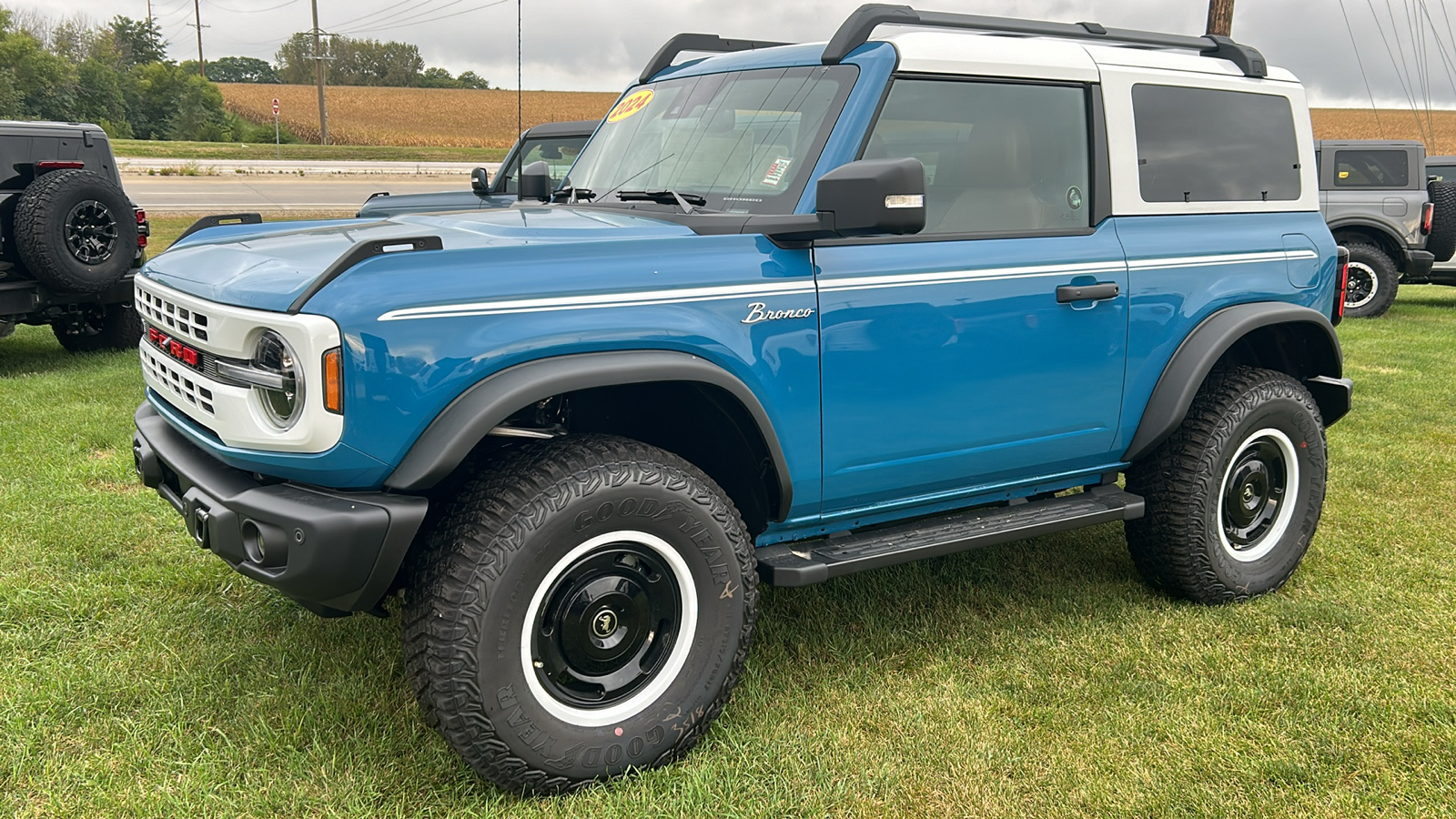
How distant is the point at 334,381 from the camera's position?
2471 mm

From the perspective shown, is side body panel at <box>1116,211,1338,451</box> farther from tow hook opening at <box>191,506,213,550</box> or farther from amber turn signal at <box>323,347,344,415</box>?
tow hook opening at <box>191,506,213,550</box>

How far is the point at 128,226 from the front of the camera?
311 inches

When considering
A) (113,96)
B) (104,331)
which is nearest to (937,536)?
(104,331)

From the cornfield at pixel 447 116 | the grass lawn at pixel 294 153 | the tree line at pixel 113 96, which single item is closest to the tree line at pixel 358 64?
the cornfield at pixel 447 116

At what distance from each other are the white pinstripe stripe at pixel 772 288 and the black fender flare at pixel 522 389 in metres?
0.13

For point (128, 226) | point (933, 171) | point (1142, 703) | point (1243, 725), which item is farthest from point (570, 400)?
point (128, 226)

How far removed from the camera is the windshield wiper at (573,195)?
4.01 meters

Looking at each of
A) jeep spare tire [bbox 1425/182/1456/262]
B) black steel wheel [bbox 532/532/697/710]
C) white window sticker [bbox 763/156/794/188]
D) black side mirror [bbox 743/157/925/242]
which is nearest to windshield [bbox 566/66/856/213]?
white window sticker [bbox 763/156/794/188]

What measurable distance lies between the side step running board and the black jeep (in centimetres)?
659

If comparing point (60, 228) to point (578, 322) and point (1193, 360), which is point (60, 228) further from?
point (1193, 360)

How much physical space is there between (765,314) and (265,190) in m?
25.5

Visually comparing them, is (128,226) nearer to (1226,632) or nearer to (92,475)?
(92,475)

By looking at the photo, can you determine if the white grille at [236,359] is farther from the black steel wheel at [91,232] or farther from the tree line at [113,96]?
the tree line at [113,96]

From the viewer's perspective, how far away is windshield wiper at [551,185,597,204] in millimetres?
4008
